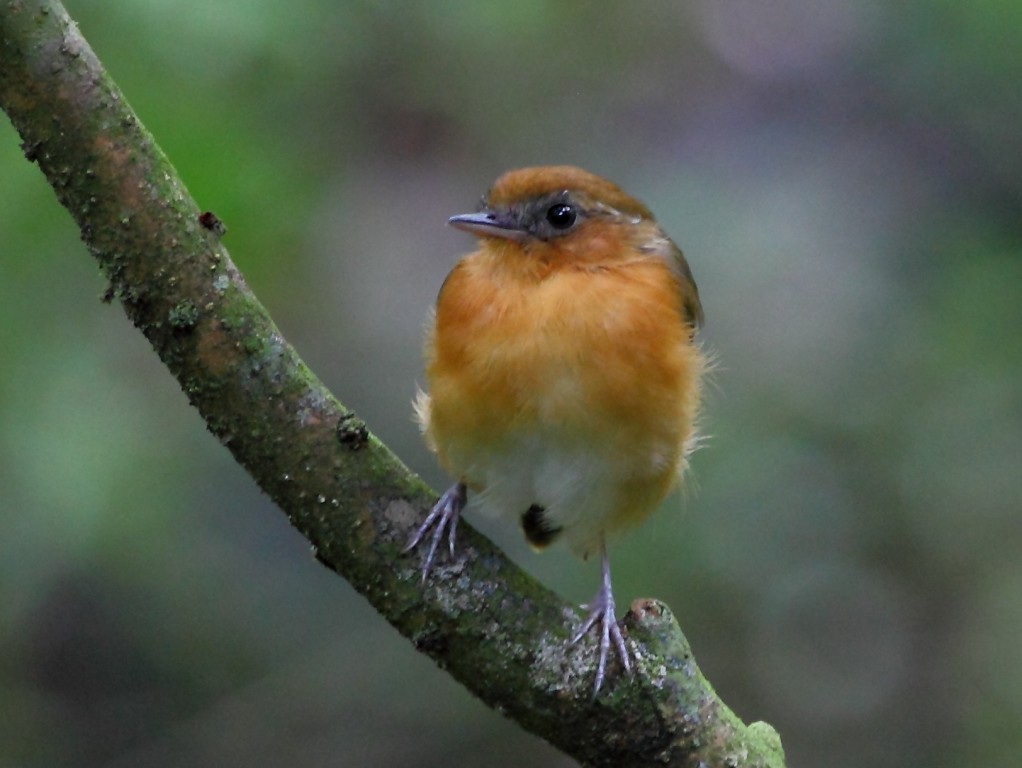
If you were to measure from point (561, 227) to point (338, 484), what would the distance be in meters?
1.30

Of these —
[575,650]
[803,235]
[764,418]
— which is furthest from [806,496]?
[575,650]

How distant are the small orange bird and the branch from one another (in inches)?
11.0

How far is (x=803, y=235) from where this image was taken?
5145mm

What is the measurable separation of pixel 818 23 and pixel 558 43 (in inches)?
44.2

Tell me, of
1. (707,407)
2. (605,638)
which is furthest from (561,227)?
(605,638)

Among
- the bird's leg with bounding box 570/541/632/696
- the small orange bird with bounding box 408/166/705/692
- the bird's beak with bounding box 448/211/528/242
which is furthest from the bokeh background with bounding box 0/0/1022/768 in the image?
the bird's leg with bounding box 570/541/632/696

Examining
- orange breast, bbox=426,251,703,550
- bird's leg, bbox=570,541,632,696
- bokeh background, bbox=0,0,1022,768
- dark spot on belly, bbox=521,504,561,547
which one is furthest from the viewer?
bokeh background, bbox=0,0,1022,768

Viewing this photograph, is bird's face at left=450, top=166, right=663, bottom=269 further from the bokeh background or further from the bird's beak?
the bokeh background

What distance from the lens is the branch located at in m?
2.79

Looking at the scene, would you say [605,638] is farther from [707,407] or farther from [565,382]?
[707,407]

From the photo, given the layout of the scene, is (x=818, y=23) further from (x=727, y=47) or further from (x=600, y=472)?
(x=600, y=472)

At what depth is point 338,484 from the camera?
299cm

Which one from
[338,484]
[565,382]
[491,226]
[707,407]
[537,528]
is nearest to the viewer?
[338,484]

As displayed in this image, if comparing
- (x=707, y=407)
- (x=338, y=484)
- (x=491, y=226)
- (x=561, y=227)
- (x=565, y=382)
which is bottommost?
(x=338, y=484)
